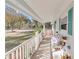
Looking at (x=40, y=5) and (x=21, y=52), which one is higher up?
(x=40, y=5)

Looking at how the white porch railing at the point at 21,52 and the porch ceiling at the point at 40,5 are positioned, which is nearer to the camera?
the white porch railing at the point at 21,52

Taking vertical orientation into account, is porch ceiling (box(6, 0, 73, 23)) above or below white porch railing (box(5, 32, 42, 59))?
above

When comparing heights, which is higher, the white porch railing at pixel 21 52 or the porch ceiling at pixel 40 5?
the porch ceiling at pixel 40 5

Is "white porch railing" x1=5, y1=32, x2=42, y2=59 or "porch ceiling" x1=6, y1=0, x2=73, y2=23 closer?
"white porch railing" x1=5, y1=32, x2=42, y2=59
